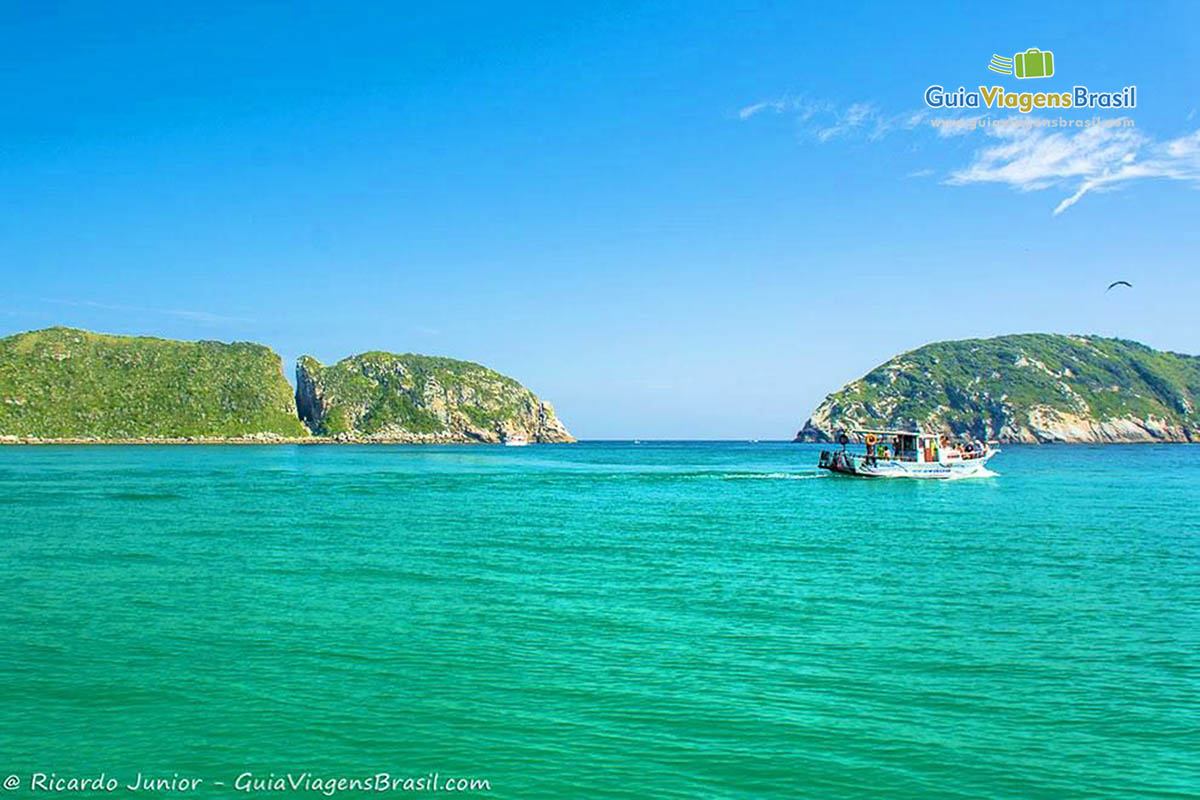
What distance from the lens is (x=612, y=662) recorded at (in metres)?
17.6

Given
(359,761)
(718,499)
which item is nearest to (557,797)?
(359,761)

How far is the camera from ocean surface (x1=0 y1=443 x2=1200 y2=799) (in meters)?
12.4

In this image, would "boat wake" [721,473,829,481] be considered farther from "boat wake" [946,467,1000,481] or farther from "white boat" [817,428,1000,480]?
"boat wake" [946,467,1000,481]

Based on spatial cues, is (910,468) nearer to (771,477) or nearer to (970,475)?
(970,475)

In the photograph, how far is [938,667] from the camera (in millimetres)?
17469

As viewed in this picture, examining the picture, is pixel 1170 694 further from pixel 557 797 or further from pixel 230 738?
pixel 230 738

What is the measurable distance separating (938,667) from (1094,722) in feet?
11.5

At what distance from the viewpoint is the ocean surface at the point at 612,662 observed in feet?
40.8

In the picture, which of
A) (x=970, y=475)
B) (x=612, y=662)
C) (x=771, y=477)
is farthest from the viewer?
(x=771, y=477)

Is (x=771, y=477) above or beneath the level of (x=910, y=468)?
beneath

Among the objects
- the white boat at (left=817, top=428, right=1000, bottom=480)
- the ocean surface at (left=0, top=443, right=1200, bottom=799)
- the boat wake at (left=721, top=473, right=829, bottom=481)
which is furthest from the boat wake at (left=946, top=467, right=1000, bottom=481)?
the ocean surface at (left=0, top=443, right=1200, bottom=799)

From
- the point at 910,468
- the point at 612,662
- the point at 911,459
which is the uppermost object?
the point at 911,459

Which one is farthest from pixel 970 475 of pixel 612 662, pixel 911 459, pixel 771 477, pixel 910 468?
pixel 612 662

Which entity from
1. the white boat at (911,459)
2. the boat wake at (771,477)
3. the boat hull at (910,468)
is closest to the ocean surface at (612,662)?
the boat hull at (910,468)
